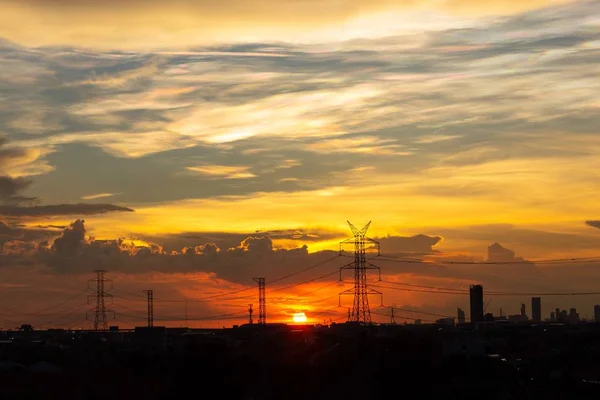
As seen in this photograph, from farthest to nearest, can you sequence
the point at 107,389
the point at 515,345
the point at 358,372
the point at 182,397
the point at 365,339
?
the point at 515,345 < the point at 365,339 < the point at 358,372 < the point at 107,389 < the point at 182,397

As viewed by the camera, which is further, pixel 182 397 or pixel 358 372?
pixel 358 372

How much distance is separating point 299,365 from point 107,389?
33034 millimetres

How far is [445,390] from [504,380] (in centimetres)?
531

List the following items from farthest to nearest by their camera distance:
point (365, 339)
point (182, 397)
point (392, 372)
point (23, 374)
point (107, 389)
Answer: point (365, 339), point (23, 374), point (107, 389), point (392, 372), point (182, 397)

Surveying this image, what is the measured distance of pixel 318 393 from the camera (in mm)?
97312

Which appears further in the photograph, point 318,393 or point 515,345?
point 515,345

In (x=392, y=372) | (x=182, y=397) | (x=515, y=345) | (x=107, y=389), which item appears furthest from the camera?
(x=515, y=345)

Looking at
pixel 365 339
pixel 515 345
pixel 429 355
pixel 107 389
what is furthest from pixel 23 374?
pixel 515 345

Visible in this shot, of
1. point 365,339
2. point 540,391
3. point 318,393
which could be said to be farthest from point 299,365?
point 540,391

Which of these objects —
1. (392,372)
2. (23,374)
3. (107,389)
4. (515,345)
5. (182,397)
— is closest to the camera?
(182,397)

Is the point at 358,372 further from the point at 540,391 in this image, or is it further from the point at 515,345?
the point at 515,345

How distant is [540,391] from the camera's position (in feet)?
320

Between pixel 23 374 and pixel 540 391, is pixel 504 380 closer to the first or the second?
pixel 540 391

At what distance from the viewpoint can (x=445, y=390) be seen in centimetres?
8688
